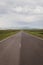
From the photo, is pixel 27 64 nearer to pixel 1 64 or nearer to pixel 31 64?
pixel 31 64

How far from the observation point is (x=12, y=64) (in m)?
10.5

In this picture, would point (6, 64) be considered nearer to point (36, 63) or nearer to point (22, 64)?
point (22, 64)

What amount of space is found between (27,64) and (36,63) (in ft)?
2.28

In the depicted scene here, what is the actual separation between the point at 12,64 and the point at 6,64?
35cm

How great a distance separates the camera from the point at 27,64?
10594 millimetres

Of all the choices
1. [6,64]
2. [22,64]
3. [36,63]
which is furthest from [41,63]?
[6,64]

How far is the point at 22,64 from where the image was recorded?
34.7 feet

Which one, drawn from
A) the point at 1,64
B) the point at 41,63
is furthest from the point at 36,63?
A: the point at 1,64

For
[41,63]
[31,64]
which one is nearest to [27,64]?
[31,64]

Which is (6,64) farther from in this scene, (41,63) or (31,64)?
(41,63)

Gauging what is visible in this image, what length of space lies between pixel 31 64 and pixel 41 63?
747 millimetres

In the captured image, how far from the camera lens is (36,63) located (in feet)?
36.1

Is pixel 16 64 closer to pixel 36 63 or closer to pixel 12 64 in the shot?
pixel 12 64

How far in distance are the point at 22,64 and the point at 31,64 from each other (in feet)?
1.72
